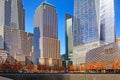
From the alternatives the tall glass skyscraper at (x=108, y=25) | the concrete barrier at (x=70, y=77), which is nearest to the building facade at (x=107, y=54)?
the tall glass skyscraper at (x=108, y=25)

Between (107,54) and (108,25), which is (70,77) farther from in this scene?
(108,25)

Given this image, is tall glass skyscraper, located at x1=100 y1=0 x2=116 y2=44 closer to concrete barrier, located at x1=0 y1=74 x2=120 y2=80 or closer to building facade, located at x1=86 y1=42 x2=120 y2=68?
building facade, located at x1=86 y1=42 x2=120 y2=68

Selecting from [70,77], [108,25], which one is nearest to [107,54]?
[108,25]

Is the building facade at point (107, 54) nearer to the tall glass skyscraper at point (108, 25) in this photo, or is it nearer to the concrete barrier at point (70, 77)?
the tall glass skyscraper at point (108, 25)

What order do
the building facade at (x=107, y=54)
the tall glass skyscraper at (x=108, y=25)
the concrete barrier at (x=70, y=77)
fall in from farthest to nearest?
the tall glass skyscraper at (x=108, y=25)
the building facade at (x=107, y=54)
the concrete barrier at (x=70, y=77)

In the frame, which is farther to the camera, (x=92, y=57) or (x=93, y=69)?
(x=92, y=57)

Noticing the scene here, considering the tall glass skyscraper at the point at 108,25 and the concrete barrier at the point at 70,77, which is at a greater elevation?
the tall glass skyscraper at the point at 108,25

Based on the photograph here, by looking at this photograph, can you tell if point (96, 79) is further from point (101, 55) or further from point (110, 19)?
point (110, 19)

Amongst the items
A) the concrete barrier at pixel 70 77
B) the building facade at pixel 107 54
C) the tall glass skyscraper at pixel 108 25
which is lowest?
the concrete barrier at pixel 70 77

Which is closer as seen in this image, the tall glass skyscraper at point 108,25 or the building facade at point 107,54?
the building facade at point 107,54

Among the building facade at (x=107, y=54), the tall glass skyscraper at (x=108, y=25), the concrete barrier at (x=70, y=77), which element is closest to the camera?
the concrete barrier at (x=70, y=77)

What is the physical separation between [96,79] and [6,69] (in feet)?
315

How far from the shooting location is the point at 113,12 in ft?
622

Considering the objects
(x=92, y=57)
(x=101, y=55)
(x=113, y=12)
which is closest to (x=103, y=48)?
(x=101, y=55)
